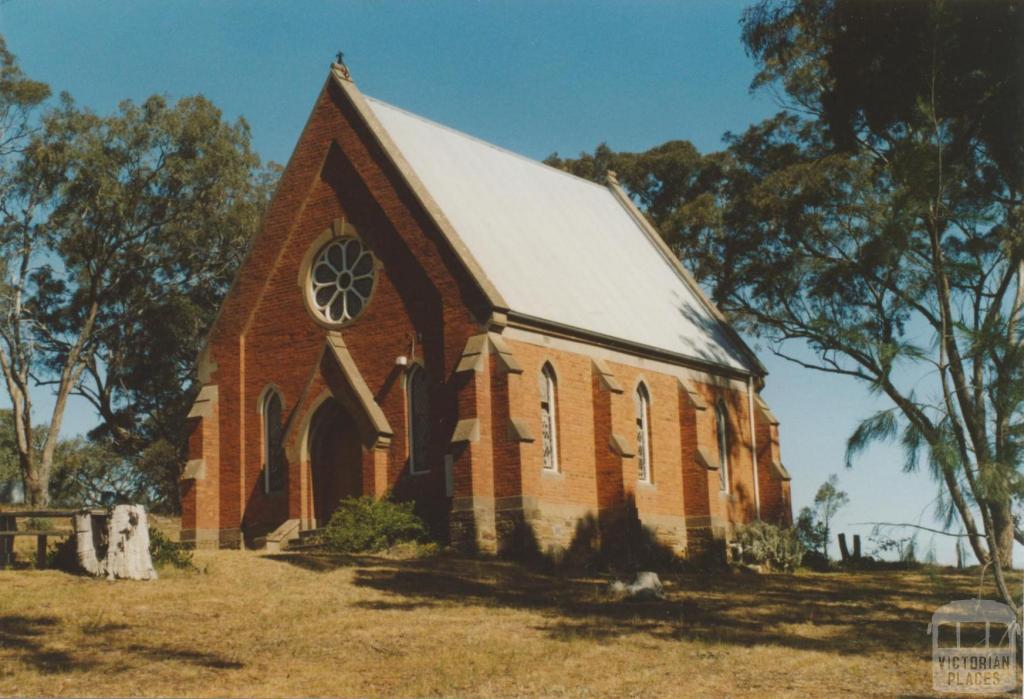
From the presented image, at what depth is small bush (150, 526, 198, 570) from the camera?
2501 centimetres

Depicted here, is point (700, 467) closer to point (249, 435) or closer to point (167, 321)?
point (249, 435)

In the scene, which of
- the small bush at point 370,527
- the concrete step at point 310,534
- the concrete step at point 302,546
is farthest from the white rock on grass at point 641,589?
the concrete step at point 310,534

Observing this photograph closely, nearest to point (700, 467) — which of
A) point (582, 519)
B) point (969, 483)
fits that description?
point (582, 519)

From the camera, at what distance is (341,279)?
1340 inches

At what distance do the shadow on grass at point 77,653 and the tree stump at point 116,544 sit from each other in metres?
3.32

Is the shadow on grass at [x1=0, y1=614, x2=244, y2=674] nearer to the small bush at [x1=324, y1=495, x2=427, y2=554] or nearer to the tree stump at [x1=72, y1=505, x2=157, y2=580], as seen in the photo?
the tree stump at [x1=72, y1=505, x2=157, y2=580]

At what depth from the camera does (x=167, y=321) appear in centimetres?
5447

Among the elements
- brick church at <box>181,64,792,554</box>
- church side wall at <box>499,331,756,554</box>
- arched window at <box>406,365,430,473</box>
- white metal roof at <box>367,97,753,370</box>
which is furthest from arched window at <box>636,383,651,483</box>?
arched window at <box>406,365,430,473</box>

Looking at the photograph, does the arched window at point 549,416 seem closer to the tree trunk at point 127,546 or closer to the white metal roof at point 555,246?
the white metal roof at point 555,246

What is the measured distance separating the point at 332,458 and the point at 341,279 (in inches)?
Result: 176

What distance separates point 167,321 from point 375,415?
983 inches

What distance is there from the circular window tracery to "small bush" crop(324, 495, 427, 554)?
17.1 ft

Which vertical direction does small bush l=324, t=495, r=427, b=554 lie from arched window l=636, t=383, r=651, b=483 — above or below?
below

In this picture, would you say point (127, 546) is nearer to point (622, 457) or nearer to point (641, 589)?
point (641, 589)
